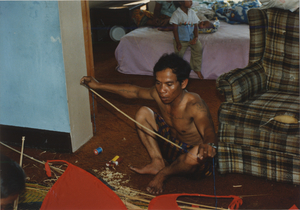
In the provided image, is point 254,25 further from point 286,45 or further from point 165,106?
point 165,106

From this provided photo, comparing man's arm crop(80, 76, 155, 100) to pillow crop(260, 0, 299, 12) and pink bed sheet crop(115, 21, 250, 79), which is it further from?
pink bed sheet crop(115, 21, 250, 79)

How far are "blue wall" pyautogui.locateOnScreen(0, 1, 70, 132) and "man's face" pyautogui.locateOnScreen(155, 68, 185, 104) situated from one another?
2.29ft

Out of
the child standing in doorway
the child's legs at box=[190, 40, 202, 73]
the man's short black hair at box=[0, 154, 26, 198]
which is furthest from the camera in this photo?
the child's legs at box=[190, 40, 202, 73]

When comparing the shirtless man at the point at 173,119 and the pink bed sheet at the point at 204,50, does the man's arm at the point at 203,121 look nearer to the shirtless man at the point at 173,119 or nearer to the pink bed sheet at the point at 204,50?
the shirtless man at the point at 173,119

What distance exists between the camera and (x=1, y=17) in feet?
6.51

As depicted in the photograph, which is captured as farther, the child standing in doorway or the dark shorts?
the child standing in doorway

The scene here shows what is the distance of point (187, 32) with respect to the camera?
3506 millimetres

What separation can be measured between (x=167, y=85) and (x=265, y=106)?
0.62 metres

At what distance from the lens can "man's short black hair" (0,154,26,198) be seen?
1039mm

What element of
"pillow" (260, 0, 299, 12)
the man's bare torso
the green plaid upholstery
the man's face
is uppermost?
"pillow" (260, 0, 299, 12)

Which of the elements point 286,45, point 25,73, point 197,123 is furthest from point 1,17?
point 286,45

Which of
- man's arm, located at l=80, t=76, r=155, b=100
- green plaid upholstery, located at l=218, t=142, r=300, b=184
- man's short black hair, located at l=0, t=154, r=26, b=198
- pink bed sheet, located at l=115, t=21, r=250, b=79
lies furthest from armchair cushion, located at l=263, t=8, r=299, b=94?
man's short black hair, located at l=0, t=154, r=26, b=198

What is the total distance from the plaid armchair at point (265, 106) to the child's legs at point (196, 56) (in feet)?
4.59

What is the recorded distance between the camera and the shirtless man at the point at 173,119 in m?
1.69
